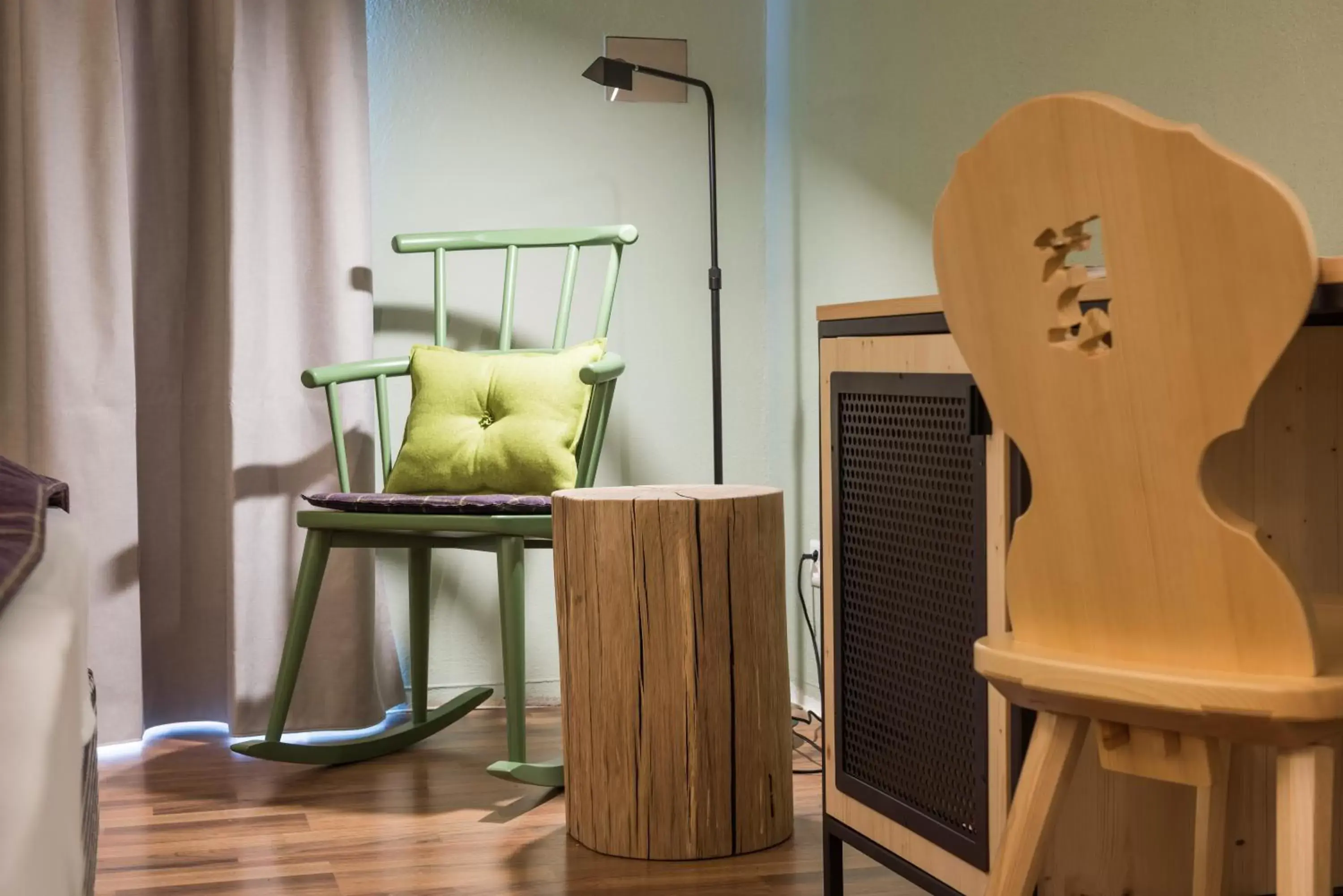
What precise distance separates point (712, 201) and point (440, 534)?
847mm

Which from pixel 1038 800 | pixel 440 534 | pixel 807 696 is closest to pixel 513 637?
pixel 440 534

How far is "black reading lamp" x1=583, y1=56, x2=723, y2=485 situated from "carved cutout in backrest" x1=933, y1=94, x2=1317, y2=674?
1656 millimetres

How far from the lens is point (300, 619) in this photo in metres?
2.37

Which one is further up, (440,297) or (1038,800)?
(440,297)

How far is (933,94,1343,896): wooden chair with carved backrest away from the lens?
0.85m

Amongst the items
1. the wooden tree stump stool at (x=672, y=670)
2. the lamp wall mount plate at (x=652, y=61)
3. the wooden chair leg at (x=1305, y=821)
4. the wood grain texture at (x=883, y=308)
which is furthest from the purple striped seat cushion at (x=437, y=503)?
the wooden chair leg at (x=1305, y=821)

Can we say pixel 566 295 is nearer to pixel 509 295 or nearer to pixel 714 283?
pixel 509 295

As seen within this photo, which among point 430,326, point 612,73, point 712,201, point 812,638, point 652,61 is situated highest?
point 652,61

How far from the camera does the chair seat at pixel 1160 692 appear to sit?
2.79ft

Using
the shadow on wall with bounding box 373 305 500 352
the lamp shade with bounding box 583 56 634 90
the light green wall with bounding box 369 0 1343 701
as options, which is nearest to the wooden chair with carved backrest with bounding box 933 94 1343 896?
the light green wall with bounding box 369 0 1343 701

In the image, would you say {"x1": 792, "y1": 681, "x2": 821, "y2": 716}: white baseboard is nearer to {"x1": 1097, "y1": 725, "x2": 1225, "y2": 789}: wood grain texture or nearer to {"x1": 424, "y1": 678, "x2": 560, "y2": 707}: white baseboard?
{"x1": 424, "y1": 678, "x2": 560, "y2": 707}: white baseboard

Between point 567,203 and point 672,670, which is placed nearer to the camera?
point 672,670

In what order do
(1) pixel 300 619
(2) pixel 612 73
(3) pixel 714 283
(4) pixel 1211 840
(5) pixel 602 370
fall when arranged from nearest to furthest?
(4) pixel 1211 840, (5) pixel 602 370, (1) pixel 300 619, (2) pixel 612 73, (3) pixel 714 283

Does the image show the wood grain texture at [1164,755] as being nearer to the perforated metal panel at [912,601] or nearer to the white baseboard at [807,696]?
the perforated metal panel at [912,601]
